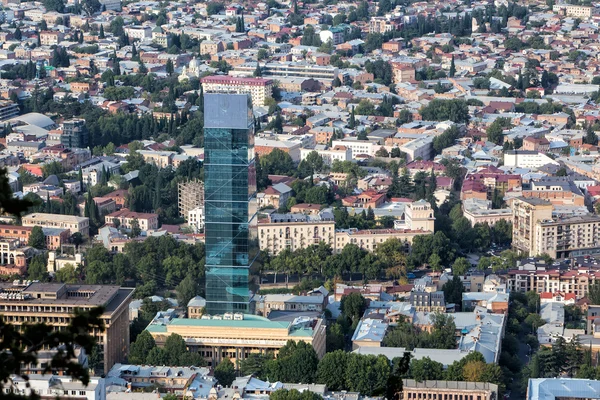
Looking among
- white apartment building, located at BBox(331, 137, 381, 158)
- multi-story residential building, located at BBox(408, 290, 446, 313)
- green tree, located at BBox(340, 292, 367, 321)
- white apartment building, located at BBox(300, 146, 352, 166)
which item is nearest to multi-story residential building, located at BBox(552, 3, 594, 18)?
white apartment building, located at BBox(331, 137, 381, 158)

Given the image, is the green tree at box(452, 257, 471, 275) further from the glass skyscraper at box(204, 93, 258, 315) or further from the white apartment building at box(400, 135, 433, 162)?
the white apartment building at box(400, 135, 433, 162)

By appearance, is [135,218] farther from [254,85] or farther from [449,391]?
[254,85]

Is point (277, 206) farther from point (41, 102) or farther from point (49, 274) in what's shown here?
point (41, 102)

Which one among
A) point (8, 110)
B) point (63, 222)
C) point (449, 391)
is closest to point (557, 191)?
point (63, 222)

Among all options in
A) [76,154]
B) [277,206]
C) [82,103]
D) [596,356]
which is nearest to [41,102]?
[82,103]

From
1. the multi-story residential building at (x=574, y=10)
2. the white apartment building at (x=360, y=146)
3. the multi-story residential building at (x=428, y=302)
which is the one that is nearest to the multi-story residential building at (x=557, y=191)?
the white apartment building at (x=360, y=146)
